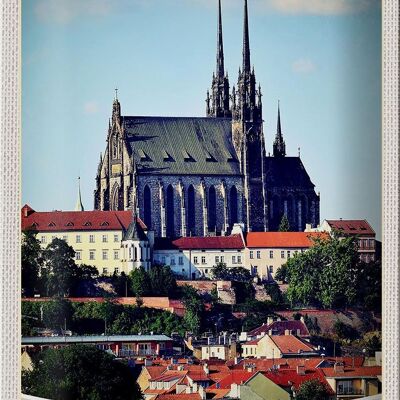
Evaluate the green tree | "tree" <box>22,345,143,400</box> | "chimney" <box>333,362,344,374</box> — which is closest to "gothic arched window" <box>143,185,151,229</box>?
the green tree

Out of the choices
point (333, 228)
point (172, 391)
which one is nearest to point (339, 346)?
point (333, 228)

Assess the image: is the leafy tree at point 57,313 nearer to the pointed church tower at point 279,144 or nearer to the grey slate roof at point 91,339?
the grey slate roof at point 91,339

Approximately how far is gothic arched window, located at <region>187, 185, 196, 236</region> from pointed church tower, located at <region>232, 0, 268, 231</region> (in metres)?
0.88

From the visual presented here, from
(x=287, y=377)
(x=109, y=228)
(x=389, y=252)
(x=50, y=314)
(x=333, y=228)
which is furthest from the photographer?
(x=109, y=228)

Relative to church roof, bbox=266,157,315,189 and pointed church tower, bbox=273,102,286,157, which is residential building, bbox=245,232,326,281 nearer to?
church roof, bbox=266,157,315,189

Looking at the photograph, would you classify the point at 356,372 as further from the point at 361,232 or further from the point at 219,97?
the point at 219,97

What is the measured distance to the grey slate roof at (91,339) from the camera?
2467 centimetres

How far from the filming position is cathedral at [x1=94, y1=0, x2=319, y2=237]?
32594 millimetres

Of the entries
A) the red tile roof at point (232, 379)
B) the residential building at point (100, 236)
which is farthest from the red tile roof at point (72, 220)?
the red tile roof at point (232, 379)

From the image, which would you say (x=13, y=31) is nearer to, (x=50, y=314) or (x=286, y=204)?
(x=50, y=314)

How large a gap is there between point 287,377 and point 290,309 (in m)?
6.15

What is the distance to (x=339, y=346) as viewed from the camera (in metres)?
25.1

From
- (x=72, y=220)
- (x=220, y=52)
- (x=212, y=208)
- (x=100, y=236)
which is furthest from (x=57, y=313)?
(x=212, y=208)

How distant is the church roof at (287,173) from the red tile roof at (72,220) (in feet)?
8.53
